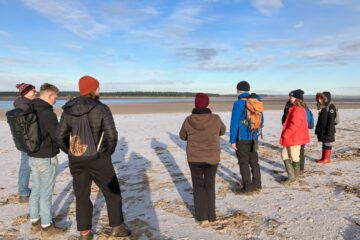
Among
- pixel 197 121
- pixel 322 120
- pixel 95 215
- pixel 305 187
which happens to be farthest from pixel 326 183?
pixel 95 215

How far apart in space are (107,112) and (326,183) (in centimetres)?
498

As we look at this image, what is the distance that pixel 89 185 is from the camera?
4168 millimetres

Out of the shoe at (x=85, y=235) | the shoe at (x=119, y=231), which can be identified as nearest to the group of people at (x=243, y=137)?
the shoe at (x=119, y=231)

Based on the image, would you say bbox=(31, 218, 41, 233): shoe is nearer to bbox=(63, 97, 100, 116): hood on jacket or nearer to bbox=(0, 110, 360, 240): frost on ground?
bbox=(0, 110, 360, 240): frost on ground

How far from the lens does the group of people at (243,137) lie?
15.5 feet

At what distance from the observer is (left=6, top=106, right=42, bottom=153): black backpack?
4.23m

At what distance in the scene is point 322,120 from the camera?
8289 mm

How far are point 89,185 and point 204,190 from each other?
1757mm

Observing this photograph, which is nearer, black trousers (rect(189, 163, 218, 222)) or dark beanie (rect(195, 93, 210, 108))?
dark beanie (rect(195, 93, 210, 108))

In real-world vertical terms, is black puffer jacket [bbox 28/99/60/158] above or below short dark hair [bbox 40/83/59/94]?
below

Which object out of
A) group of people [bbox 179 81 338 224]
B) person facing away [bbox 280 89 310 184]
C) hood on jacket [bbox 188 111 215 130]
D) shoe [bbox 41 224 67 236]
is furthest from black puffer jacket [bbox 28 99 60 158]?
person facing away [bbox 280 89 310 184]

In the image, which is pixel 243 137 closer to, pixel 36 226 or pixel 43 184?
pixel 43 184

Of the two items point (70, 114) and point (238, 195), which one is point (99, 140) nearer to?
point (70, 114)

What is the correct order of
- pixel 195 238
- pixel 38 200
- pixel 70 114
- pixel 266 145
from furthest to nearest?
pixel 266 145 → pixel 38 200 → pixel 195 238 → pixel 70 114
